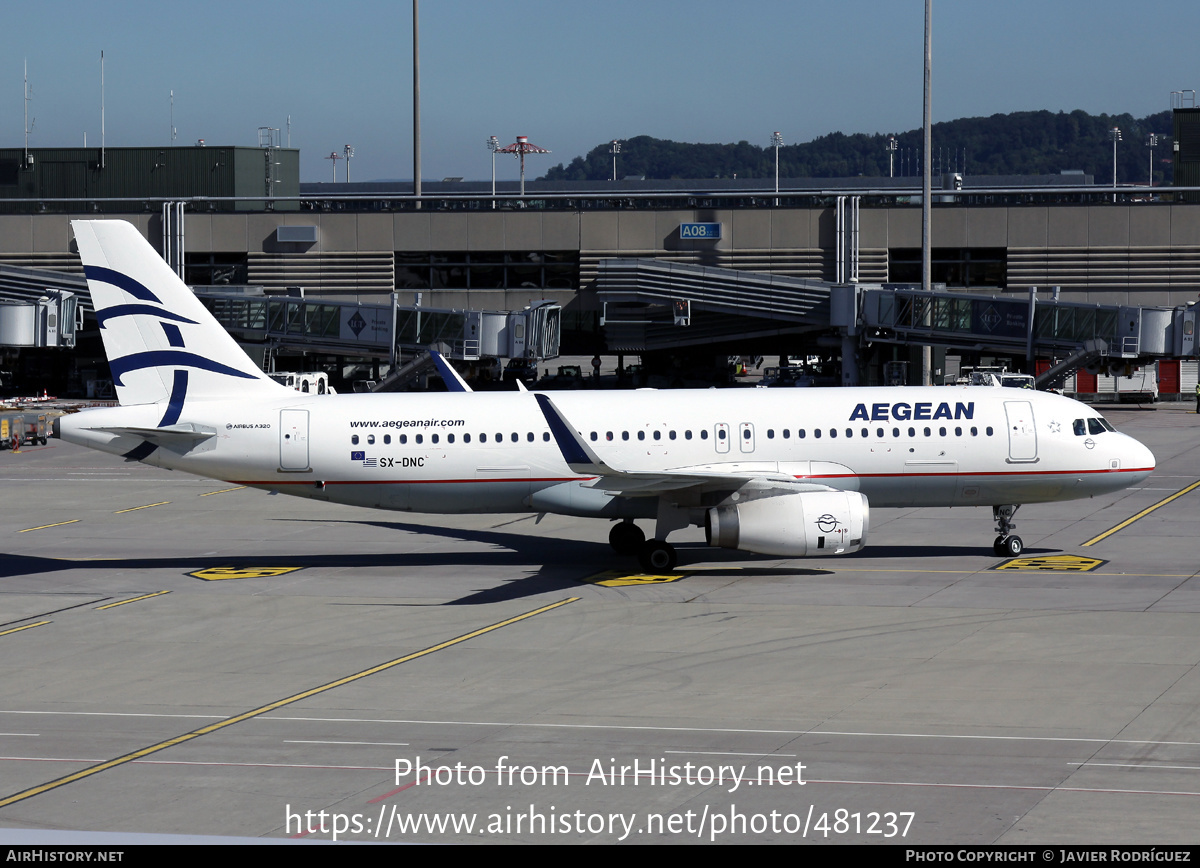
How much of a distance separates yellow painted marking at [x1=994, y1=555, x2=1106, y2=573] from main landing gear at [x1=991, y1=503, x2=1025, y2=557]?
0.99 ft

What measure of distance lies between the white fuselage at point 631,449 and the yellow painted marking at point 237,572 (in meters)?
2.33

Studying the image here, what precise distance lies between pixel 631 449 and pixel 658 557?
3010mm

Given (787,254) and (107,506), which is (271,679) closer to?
(107,506)

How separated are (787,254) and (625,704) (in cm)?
7862

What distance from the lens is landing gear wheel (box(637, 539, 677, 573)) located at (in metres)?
35.4

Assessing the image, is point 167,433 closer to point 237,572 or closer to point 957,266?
point 237,572

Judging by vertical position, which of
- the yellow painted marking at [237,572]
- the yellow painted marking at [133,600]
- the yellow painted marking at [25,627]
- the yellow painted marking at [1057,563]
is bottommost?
the yellow painted marking at [25,627]

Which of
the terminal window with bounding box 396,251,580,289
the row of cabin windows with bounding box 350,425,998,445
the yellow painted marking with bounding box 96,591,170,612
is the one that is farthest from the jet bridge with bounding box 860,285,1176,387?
the yellow painted marking with bounding box 96,591,170,612

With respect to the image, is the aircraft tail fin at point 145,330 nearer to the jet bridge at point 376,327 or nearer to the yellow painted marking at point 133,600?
the yellow painted marking at point 133,600

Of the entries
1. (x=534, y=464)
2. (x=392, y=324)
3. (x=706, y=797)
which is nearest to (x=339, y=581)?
(x=534, y=464)

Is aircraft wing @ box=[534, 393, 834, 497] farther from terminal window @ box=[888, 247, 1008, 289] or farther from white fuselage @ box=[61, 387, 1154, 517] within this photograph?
terminal window @ box=[888, 247, 1008, 289]

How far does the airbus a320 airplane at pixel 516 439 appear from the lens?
35688mm

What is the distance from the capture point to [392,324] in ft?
292

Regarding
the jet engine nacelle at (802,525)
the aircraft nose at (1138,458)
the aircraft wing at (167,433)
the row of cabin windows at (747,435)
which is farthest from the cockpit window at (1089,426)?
the aircraft wing at (167,433)
